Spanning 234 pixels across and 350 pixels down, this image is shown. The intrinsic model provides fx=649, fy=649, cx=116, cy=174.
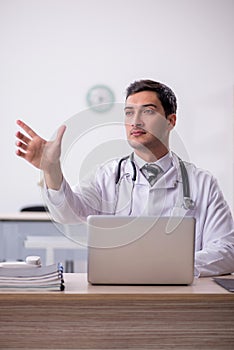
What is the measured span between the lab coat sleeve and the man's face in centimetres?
25

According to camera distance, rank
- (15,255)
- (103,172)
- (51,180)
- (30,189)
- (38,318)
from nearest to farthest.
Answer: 1. (38,318)
2. (51,180)
3. (103,172)
4. (15,255)
5. (30,189)

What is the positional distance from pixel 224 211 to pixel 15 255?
10.0ft

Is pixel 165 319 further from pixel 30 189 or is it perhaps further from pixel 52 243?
pixel 30 189

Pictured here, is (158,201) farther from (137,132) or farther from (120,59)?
(120,59)

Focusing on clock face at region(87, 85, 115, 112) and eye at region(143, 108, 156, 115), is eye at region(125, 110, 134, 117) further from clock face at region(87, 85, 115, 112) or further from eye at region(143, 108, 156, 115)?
clock face at region(87, 85, 115, 112)

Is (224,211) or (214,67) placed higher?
(214,67)

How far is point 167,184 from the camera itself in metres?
2.16

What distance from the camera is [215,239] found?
2.07 m

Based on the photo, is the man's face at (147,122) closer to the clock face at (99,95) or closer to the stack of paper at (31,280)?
the stack of paper at (31,280)

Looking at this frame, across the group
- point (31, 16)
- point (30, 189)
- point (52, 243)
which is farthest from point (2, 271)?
point (31, 16)

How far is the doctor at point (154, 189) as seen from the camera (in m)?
1.97

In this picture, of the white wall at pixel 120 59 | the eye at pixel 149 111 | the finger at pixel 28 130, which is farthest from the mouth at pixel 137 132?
the white wall at pixel 120 59

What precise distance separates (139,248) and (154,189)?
0.52 m

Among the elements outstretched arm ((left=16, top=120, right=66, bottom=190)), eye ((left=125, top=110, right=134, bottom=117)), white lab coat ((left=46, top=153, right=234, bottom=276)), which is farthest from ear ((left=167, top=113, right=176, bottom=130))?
outstretched arm ((left=16, top=120, right=66, bottom=190))
